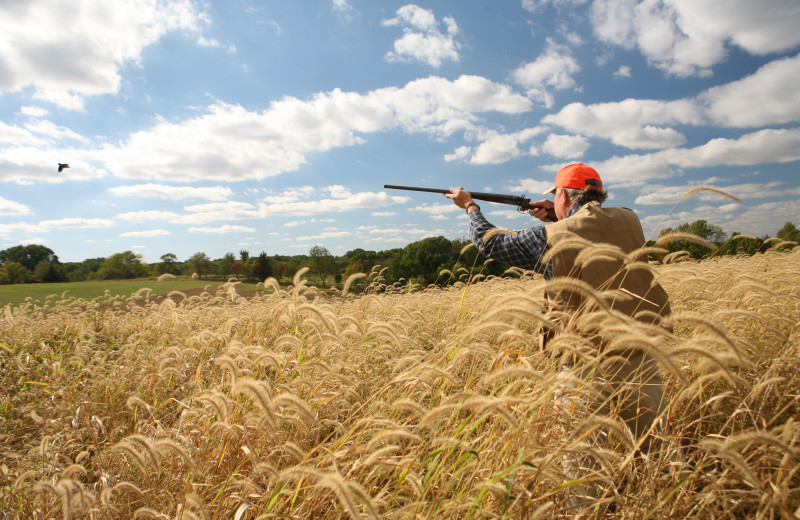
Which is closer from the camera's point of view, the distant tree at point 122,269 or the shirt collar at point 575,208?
the shirt collar at point 575,208

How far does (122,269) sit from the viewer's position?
63156 mm

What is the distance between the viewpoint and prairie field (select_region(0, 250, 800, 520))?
133 cm

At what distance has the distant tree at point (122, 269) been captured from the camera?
53656 millimetres

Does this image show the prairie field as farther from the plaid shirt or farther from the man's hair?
the man's hair

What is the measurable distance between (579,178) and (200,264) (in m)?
76.9

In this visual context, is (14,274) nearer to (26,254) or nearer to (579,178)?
(26,254)

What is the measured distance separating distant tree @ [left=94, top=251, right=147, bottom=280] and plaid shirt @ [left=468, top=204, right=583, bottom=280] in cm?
5920

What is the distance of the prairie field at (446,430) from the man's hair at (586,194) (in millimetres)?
723

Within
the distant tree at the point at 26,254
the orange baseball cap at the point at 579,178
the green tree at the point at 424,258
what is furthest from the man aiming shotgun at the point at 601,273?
the distant tree at the point at 26,254

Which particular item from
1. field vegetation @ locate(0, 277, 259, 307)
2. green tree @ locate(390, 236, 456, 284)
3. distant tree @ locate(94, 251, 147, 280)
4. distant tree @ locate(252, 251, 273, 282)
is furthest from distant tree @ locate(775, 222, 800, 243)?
distant tree @ locate(94, 251, 147, 280)

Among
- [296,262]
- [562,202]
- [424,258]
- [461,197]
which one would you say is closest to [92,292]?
[461,197]

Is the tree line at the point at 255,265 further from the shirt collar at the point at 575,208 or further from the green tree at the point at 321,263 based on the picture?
the shirt collar at the point at 575,208

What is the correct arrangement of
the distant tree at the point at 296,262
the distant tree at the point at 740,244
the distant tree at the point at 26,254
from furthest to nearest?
the distant tree at the point at 26,254
the distant tree at the point at 296,262
the distant tree at the point at 740,244

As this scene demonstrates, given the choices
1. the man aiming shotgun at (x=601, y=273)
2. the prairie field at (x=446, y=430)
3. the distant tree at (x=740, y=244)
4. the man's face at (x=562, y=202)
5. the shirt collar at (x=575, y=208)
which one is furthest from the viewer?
the distant tree at (x=740, y=244)
